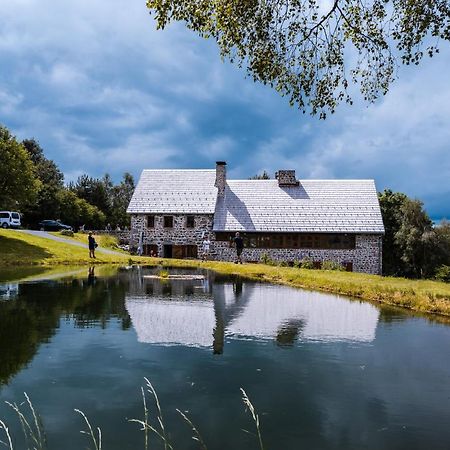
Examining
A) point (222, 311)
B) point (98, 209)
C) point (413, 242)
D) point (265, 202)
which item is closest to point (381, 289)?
point (222, 311)

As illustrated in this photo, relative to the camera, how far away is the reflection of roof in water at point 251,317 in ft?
40.9

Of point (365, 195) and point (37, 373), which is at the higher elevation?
point (365, 195)

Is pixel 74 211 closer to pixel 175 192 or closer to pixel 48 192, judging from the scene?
pixel 48 192

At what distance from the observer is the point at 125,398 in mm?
7777

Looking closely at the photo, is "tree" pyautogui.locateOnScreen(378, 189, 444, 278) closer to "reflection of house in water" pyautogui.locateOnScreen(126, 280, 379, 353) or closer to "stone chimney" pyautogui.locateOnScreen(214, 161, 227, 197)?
"stone chimney" pyautogui.locateOnScreen(214, 161, 227, 197)

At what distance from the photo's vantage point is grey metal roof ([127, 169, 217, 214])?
50344mm

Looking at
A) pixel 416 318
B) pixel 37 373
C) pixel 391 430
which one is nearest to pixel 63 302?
pixel 37 373

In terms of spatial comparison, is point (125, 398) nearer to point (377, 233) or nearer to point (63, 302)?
point (63, 302)

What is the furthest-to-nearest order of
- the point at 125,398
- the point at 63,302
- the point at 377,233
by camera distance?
the point at 377,233 → the point at 63,302 → the point at 125,398

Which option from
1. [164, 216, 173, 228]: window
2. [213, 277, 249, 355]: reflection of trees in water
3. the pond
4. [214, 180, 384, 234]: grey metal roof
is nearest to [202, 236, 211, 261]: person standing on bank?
[214, 180, 384, 234]: grey metal roof

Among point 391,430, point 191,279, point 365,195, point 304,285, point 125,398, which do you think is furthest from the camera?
point 365,195

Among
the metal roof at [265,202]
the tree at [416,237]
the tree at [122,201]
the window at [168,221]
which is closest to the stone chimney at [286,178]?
the metal roof at [265,202]

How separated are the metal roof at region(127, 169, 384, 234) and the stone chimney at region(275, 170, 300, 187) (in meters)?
0.47

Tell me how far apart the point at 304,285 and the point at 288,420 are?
58.3 feet
